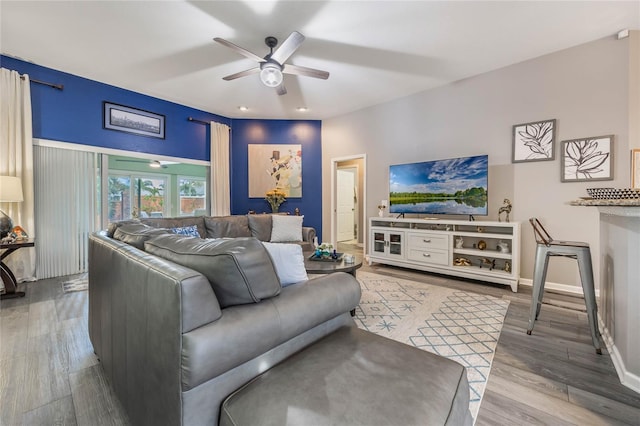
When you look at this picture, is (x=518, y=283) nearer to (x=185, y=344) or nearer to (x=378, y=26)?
(x=378, y=26)

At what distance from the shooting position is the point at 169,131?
481 cm

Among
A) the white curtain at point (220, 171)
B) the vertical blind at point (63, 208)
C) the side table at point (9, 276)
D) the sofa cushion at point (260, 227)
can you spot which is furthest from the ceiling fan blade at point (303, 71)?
the side table at point (9, 276)

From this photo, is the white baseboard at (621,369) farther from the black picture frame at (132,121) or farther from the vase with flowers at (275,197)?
the black picture frame at (132,121)

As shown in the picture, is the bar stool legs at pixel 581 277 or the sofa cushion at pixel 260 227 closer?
the bar stool legs at pixel 581 277

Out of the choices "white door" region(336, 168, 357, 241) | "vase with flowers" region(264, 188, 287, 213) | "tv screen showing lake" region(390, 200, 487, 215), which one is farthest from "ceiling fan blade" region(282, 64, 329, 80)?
"white door" region(336, 168, 357, 241)

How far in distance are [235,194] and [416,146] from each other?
371cm

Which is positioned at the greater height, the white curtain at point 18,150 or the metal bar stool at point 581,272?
the white curtain at point 18,150

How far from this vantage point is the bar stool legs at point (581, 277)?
74.5 inches

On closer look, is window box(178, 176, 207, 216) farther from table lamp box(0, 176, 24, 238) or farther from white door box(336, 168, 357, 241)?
white door box(336, 168, 357, 241)

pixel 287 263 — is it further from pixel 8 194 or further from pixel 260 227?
pixel 8 194

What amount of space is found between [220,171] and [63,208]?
7.95 feet

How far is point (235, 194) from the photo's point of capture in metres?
5.75

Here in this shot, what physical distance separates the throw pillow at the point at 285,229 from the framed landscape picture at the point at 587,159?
3.46 m

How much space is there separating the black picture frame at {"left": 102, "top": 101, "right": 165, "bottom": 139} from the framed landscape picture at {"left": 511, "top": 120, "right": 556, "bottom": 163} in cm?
546
